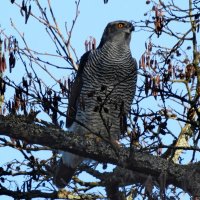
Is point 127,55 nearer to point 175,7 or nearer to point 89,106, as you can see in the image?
point 89,106

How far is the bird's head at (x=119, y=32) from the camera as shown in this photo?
8461 mm

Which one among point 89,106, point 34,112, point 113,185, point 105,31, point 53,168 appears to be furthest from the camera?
point 105,31

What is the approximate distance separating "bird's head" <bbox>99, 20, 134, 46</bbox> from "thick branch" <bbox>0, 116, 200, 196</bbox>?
3.18 m

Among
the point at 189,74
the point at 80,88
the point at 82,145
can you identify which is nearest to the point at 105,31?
the point at 80,88

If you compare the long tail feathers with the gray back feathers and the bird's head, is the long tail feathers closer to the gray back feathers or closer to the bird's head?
the gray back feathers

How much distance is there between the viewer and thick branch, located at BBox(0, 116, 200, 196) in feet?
17.2

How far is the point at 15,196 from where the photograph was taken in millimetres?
5422

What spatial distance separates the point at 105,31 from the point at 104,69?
47.4 inches

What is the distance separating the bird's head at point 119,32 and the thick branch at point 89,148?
3.18 metres

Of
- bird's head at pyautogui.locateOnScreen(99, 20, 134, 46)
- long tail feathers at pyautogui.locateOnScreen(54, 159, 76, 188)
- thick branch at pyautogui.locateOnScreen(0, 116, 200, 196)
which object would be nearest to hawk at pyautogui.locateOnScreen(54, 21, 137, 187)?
long tail feathers at pyautogui.locateOnScreen(54, 159, 76, 188)

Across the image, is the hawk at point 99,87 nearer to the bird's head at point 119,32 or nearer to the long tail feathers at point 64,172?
the long tail feathers at point 64,172

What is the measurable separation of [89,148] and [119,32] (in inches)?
132

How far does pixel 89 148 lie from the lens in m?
5.46

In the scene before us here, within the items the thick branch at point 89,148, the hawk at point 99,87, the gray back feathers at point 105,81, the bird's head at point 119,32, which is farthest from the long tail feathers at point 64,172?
the bird's head at point 119,32
